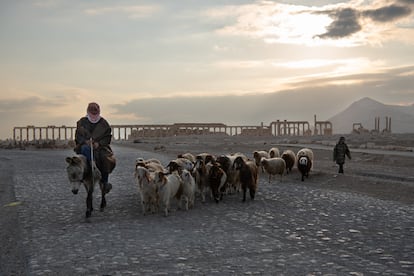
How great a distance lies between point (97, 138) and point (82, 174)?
1.25 meters

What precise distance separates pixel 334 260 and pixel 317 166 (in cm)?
1799

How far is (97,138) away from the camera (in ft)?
39.8

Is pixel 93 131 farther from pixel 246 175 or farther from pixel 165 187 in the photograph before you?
pixel 246 175

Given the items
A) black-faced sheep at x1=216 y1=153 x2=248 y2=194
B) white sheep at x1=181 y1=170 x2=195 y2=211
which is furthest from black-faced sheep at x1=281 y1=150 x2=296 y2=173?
white sheep at x1=181 y1=170 x2=195 y2=211

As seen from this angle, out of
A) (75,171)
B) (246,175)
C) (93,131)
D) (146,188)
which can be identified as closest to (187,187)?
(146,188)

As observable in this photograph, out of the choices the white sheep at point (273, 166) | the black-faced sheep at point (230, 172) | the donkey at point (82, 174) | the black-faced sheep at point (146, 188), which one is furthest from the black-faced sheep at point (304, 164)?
the donkey at point (82, 174)

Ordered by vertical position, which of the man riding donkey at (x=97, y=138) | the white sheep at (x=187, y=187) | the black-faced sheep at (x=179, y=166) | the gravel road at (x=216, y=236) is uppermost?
the man riding donkey at (x=97, y=138)

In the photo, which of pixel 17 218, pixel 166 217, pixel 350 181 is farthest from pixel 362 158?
pixel 17 218

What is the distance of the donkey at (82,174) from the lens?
36.3ft

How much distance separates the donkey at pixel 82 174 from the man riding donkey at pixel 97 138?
257 mm

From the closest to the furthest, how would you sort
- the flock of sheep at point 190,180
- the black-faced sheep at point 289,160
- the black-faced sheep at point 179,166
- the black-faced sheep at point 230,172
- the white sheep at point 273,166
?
the flock of sheep at point 190,180, the black-faced sheep at point 179,166, the black-faced sheep at point 230,172, the white sheep at point 273,166, the black-faced sheep at point 289,160

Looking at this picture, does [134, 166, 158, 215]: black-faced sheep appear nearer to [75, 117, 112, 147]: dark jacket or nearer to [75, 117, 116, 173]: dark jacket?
[75, 117, 116, 173]: dark jacket

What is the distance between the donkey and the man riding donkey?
0.84ft

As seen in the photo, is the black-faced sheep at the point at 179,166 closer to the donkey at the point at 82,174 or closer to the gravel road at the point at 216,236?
the gravel road at the point at 216,236
